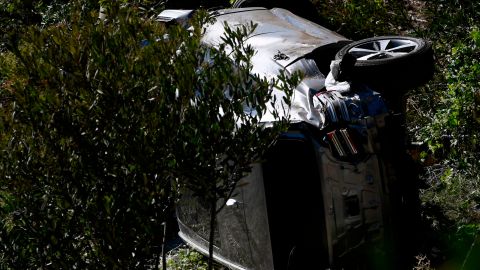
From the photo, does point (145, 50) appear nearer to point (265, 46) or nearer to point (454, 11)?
point (265, 46)

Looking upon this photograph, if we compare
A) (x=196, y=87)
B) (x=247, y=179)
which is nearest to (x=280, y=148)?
(x=247, y=179)

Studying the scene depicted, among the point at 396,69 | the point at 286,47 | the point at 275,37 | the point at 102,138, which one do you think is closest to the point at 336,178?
the point at 396,69

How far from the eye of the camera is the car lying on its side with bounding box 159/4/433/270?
5.94m

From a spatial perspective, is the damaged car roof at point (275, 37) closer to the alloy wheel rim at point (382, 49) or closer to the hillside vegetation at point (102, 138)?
the alloy wheel rim at point (382, 49)

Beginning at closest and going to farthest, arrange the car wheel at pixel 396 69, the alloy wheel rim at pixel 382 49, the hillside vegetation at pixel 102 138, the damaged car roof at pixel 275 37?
the hillside vegetation at pixel 102 138 → the car wheel at pixel 396 69 → the alloy wheel rim at pixel 382 49 → the damaged car roof at pixel 275 37

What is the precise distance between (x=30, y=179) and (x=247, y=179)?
7.78 ft

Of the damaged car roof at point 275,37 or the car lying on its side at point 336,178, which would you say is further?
the damaged car roof at point 275,37

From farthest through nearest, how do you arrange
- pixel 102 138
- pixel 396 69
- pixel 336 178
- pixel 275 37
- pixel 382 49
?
pixel 275 37 < pixel 382 49 < pixel 396 69 < pixel 336 178 < pixel 102 138

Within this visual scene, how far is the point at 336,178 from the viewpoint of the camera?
597cm

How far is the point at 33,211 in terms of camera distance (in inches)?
157

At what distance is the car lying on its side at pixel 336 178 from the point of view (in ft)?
19.5

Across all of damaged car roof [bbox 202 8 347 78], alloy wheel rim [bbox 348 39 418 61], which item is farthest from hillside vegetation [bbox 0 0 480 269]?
alloy wheel rim [bbox 348 39 418 61]

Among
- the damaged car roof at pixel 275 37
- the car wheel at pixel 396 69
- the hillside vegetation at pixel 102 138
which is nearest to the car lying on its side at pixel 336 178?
the car wheel at pixel 396 69

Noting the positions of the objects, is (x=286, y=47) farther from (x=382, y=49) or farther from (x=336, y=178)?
(x=336, y=178)
